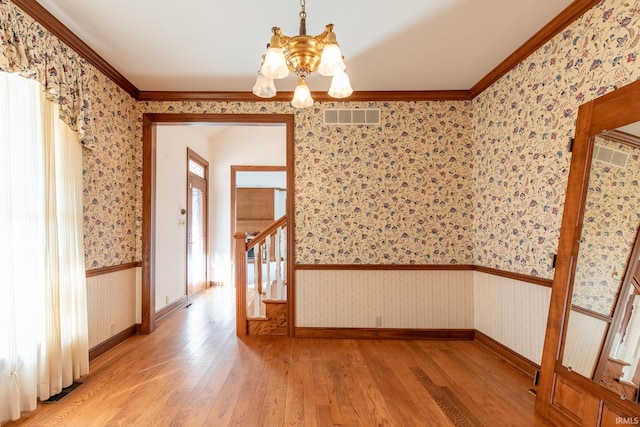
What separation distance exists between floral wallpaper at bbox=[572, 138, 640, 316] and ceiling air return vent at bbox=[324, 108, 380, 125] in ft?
6.98

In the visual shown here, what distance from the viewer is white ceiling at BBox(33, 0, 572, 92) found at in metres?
2.29

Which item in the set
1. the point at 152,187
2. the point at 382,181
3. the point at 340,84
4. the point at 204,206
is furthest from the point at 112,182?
the point at 204,206

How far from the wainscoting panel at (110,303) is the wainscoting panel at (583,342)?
3837mm

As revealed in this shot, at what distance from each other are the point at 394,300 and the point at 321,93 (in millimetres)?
2490

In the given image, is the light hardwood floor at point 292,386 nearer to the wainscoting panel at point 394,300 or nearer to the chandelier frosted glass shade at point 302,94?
the wainscoting panel at point 394,300

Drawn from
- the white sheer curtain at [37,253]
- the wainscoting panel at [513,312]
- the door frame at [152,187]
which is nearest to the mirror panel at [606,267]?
the wainscoting panel at [513,312]

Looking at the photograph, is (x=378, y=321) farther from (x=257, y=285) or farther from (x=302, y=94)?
(x=302, y=94)

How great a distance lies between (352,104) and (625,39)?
2326mm

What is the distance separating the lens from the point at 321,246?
373cm

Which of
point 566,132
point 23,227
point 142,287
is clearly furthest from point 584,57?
point 142,287

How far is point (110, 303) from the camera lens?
331 centimetres

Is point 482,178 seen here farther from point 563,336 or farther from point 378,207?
point 563,336

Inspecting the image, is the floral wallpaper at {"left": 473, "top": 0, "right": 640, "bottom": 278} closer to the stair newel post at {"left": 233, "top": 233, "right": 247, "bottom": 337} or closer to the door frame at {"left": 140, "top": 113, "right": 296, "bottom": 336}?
the door frame at {"left": 140, "top": 113, "right": 296, "bottom": 336}

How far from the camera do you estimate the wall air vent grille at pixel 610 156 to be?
6.31ft
